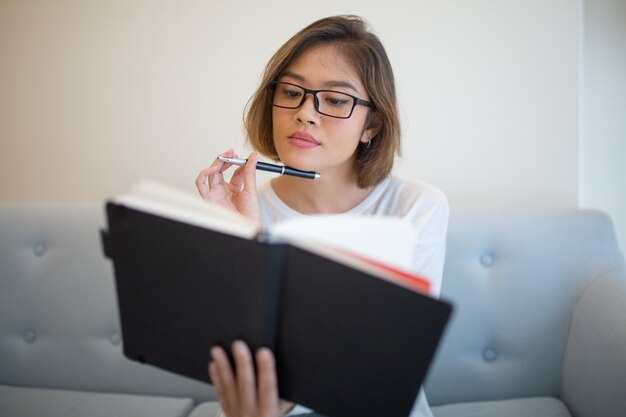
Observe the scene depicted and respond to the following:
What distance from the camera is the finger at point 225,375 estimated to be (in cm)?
61

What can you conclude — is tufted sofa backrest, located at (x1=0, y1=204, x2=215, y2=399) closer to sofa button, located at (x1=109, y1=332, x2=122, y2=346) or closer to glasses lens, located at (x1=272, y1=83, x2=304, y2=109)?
sofa button, located at (x1=109, y1=332, x2=122, y2=346)

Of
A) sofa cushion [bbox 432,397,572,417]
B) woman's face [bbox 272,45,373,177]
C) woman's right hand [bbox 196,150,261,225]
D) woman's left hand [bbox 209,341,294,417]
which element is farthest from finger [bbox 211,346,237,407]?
sofa cushion [bbox 432,397,572,417]

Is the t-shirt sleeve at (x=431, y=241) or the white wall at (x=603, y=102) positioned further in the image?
the white wall at (x=603, y=102)

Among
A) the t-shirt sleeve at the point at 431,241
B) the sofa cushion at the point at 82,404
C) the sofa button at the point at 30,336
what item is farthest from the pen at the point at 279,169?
the sofa button at the point at 30,336

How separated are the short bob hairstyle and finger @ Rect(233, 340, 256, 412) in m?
0.64

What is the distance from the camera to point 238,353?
0.58 meters

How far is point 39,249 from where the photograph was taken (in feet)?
4.36

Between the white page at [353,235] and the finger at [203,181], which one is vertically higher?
the white page at [353,235]

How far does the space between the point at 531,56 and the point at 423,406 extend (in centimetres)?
100

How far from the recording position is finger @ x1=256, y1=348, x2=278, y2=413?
1.90 feet

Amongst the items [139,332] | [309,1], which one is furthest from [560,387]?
[309,1]

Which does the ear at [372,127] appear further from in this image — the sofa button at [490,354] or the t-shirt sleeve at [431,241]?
the sofa button at [490,354]

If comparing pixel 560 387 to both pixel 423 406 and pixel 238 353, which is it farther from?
pixel 238 353

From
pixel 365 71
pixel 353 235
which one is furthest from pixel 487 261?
pixel 353 235
